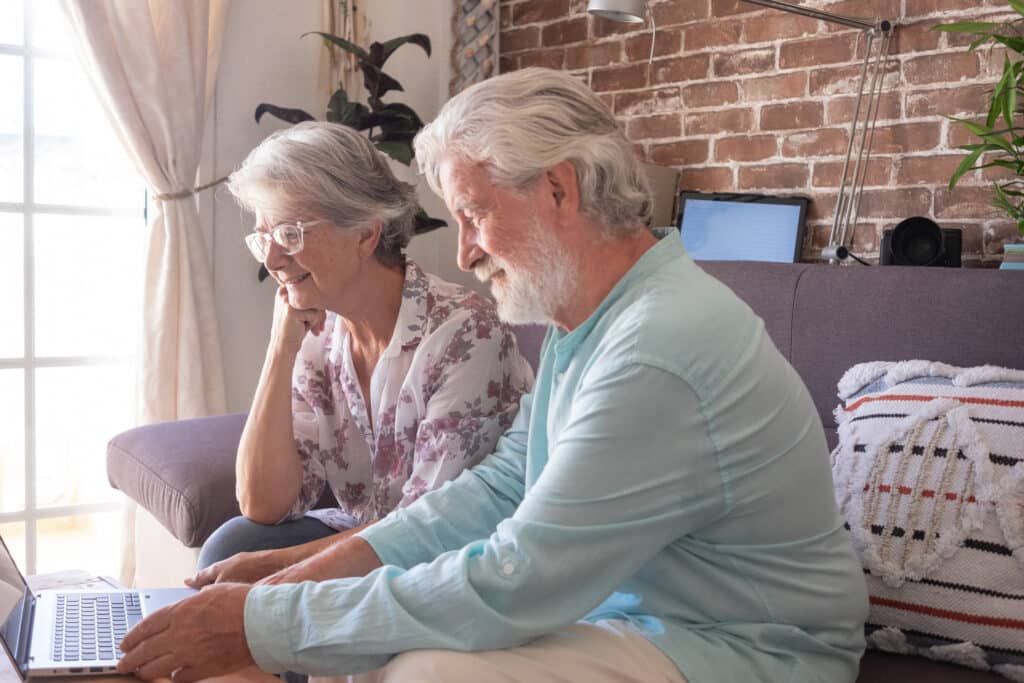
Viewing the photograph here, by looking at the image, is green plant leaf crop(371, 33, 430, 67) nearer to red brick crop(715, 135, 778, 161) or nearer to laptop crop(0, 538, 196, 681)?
red brick crop(715, 135, 778, 161)

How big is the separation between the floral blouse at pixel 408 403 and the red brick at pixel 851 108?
1457 mm

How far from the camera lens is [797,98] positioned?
3.04 meters

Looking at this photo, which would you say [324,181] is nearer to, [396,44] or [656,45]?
[396,44]

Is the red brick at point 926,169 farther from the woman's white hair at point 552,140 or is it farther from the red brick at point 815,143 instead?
the woman's white hair at point 552,140

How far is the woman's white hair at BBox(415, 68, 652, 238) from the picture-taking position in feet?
4.49

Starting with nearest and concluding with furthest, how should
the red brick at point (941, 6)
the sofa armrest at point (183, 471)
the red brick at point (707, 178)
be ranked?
1. the sofa armrest at point (183, 471)
2. the red brick at point (941, 6)
3. the red brick at point (707, 178)

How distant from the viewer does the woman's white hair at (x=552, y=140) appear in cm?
137

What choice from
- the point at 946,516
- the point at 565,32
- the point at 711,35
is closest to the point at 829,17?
the point at 711,35

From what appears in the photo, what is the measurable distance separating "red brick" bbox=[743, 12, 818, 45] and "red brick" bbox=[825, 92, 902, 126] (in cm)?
21

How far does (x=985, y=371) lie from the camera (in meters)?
1.62

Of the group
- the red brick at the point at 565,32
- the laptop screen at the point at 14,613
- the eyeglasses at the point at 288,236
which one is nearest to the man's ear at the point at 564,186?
the eyeglasses at the point at 288,236

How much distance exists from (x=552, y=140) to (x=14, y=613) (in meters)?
0.86

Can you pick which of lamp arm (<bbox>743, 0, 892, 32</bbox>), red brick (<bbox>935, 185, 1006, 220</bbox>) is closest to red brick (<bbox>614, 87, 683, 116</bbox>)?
lamp arm (<bbox>743, 0, 892, 32</bbox>)

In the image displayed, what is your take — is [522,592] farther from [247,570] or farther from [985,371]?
[985,371]
